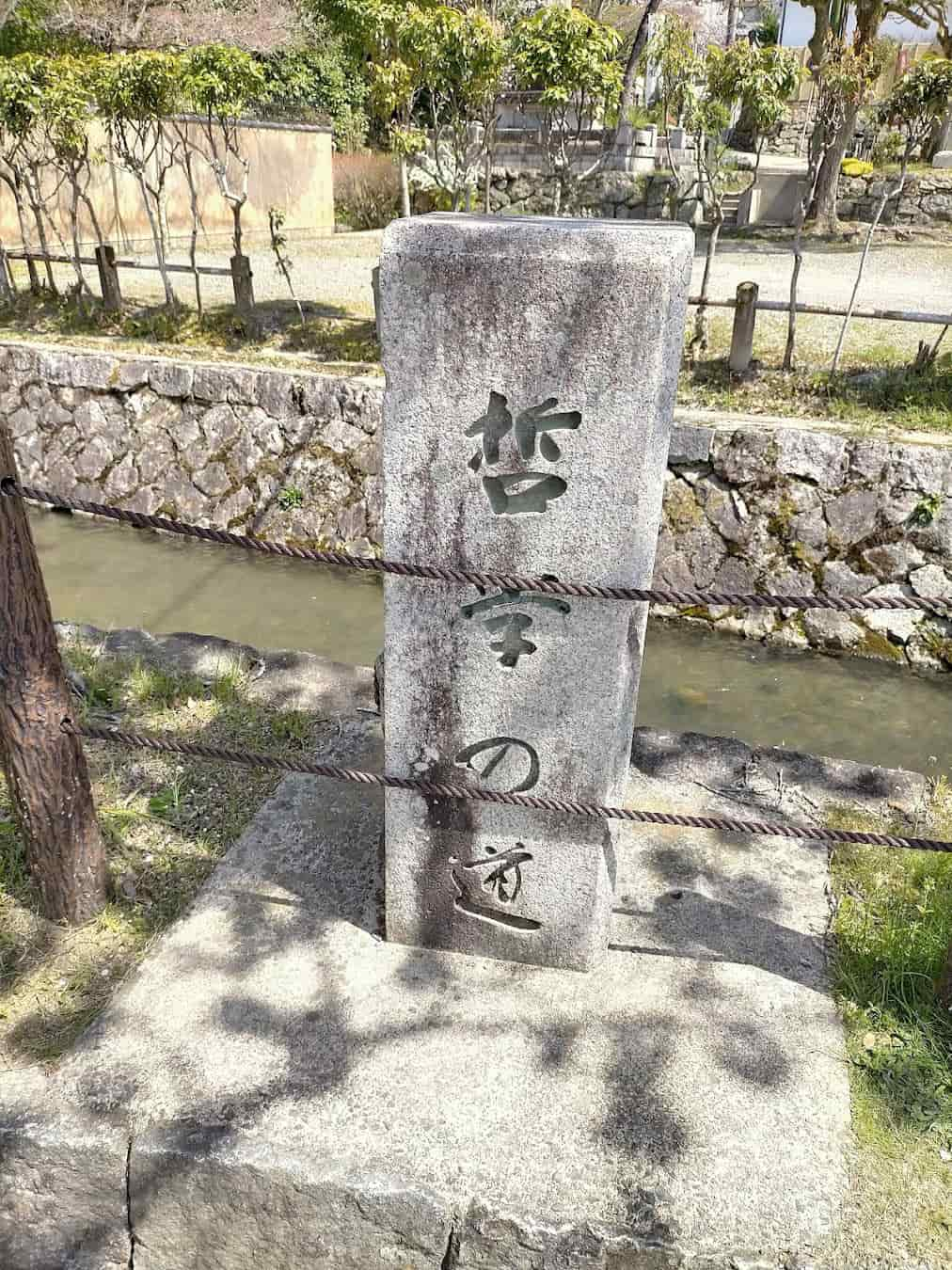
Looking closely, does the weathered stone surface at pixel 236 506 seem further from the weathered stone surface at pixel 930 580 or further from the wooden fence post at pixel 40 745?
the wooden fence post at pixel 40 745

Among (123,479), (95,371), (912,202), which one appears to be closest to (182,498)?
(123,479)

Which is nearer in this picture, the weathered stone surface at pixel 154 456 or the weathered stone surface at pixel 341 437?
the weathered stone surface at pixel 341 437

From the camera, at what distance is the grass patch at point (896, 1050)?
1.97 meters

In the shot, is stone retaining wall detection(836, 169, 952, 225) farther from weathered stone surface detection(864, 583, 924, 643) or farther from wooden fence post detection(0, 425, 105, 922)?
wooden fence post detection(0, 425, 105, 922)

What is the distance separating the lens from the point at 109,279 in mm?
9836

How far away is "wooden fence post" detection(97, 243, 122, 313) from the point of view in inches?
380

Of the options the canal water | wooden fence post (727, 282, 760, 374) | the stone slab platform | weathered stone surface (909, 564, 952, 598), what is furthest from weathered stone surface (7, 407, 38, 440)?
weathered stone surface (909, 564, 952, 598)

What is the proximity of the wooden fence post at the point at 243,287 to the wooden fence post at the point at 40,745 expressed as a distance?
25.1 ft

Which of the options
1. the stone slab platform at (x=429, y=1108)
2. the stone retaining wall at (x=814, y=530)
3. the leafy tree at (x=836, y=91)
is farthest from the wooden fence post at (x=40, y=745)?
the leafy tree at (x=836, y=91)

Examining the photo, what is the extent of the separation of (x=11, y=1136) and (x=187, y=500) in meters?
6.78

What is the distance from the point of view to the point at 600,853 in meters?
2.42

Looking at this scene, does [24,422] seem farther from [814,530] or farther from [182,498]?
[814,530]

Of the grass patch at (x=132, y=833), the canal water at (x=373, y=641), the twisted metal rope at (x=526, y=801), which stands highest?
the twisted metal rope at (x=526, y=801)

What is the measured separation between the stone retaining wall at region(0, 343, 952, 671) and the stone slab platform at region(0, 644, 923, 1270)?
14.4ft
